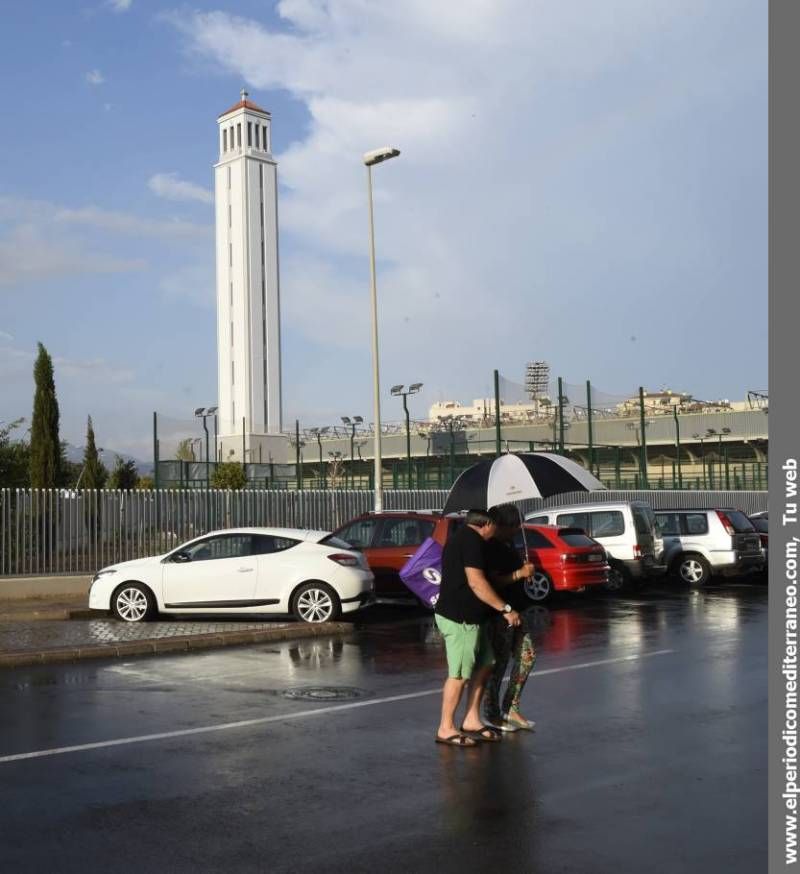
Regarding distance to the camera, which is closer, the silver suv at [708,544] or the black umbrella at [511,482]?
the black umbrella at [511,482]

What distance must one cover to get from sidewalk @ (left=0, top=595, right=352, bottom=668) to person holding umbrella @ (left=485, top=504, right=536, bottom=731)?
21.0ft

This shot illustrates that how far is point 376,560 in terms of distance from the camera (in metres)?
19.0

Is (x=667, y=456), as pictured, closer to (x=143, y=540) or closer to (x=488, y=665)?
(x=143, y=540)

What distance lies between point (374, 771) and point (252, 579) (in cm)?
907

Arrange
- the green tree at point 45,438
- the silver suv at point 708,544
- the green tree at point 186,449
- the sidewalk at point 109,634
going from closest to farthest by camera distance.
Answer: the sidewalk at point 109,634
the silver suv at point 708,544
the green tree at point 45,438
the green tree at point 186,449

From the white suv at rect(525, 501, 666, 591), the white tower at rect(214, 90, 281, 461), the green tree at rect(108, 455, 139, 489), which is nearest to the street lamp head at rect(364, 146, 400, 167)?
the white suv at rect(525, 501, 666, 591)

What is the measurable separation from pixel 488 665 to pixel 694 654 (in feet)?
17.6

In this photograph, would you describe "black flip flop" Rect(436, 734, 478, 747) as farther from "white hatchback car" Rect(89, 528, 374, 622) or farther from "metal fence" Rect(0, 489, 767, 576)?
"metal fence" Rect(0, 489, 767, 576)

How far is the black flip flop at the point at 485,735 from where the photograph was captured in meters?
8.37

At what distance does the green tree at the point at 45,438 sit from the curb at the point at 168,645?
1492 cm

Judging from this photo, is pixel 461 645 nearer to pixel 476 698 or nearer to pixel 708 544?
pixel 476 698

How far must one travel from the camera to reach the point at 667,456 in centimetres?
5078

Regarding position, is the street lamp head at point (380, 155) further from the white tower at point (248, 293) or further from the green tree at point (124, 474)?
the white tower at point (248, 293)

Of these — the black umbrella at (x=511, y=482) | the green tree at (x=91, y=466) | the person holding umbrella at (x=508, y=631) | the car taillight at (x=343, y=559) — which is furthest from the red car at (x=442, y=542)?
the green tree at (x=91, y=466)
